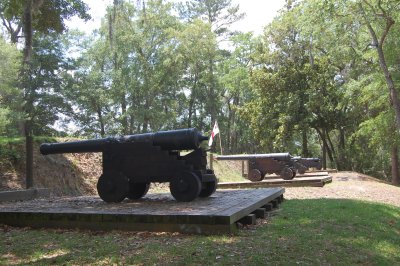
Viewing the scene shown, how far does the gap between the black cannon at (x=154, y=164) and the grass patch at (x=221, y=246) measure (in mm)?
1668

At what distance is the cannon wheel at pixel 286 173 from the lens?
17.1m

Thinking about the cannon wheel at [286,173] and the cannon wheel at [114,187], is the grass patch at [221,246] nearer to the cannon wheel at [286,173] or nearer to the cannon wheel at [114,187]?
the cannon wheel at [114,187]

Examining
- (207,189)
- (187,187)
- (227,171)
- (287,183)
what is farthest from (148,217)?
(227,171)

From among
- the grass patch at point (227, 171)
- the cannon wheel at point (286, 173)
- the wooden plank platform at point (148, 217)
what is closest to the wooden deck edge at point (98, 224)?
the wooden plank platform at point (148, 217)

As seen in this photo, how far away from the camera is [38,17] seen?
14.0m

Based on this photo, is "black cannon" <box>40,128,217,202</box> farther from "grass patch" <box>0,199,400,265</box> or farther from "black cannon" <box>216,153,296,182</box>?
"black cannon" <box>216,153,296,182</box>

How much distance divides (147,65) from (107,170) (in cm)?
2944

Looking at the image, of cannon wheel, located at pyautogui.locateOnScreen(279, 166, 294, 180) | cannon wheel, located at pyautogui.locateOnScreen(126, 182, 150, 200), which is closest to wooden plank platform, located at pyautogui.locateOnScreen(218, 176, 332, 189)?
cannon wheel, located at pyautogui.locateOnScreen(279, 166, 294, 180)

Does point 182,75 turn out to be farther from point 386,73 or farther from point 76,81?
point 386,73

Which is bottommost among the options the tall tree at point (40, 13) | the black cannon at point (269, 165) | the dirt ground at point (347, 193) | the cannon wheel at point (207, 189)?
the dirt ground at point (347, 193)

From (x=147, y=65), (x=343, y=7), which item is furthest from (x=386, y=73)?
(x=147, y=65)

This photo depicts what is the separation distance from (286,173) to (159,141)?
1016cm

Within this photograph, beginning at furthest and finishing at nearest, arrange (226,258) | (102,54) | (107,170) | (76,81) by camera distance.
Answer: (102,54)
(76,81)
(107,170)
(226,258)

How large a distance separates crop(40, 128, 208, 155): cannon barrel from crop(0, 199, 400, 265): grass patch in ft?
6.62
